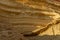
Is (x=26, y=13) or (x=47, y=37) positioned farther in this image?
(x=26, y=13)

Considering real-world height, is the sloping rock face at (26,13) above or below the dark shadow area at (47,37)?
above

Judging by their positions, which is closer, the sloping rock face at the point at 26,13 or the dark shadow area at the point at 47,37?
the dark shadow area at the point at 47,37

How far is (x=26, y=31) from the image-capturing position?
1.84 m

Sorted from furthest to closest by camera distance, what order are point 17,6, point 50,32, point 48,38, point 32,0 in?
point 32,0, point 17,6, point 50,32, point 48,38

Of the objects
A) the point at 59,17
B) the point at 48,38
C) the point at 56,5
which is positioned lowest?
the point at 48,38

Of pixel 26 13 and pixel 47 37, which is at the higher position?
pixel 26 13

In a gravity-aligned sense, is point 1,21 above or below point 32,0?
below

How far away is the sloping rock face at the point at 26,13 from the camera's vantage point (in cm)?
194

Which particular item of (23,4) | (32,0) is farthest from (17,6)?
(32,0)

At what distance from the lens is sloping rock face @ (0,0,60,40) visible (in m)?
1.94

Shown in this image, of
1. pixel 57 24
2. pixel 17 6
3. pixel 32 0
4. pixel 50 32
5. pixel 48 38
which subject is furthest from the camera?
pixel 32 0

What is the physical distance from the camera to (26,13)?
2152mm

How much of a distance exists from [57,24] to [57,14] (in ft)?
0.71

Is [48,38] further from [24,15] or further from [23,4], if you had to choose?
[23,4]
